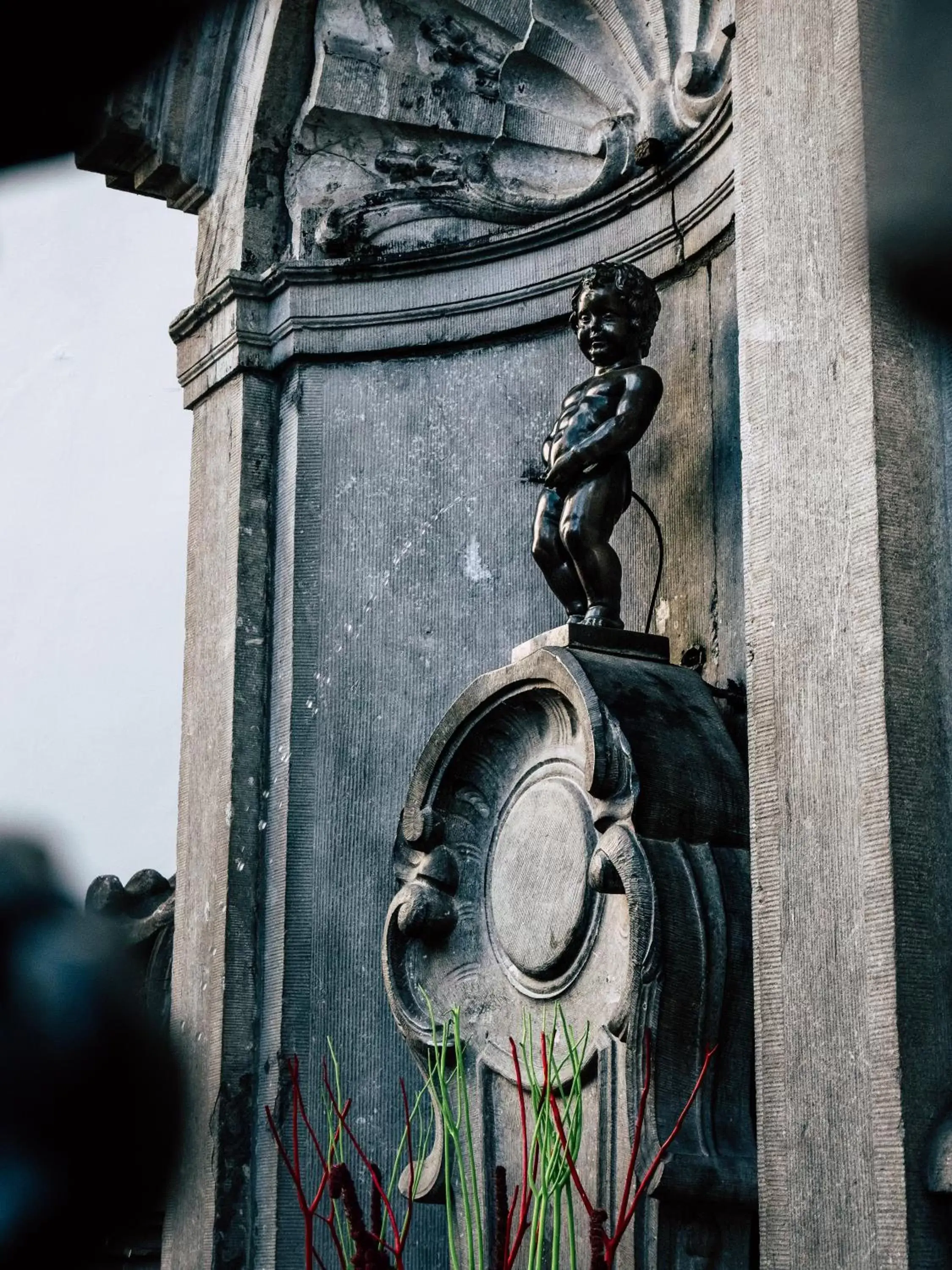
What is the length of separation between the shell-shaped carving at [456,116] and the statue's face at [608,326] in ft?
2.51

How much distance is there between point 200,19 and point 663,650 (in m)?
3.23

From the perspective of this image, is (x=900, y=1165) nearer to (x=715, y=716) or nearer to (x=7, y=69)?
(x=715, y=716)

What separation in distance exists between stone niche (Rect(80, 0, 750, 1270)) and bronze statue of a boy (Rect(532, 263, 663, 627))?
28 centimetres

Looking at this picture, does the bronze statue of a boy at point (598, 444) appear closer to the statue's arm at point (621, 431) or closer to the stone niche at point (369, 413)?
the statue's arm at point (621, 431)

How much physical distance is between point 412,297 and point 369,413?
1.11ft

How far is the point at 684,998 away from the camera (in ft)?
9.14

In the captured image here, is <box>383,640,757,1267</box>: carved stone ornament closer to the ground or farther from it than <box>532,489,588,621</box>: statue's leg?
closer to the ground

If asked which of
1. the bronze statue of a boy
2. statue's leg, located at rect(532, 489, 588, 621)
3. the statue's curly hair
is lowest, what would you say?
statue's leg, located at rect(532, 489, 588, 621)

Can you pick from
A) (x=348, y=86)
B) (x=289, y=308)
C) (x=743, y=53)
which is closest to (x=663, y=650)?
(x=743, y=53)

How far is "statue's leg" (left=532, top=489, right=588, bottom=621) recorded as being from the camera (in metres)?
3.60

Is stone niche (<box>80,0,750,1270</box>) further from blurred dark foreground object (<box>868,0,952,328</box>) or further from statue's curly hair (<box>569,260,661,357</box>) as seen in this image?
blurred dark foreground object (<box>868,0,952,328</box>)

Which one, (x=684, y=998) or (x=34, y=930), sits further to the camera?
(x=684, y=998)

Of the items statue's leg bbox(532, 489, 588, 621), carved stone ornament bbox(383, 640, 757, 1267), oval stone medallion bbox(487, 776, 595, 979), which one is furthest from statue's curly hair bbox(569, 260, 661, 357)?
Result: oval stone medallion bbox(487, 776, 595, 979)

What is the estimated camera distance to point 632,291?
3688mm
